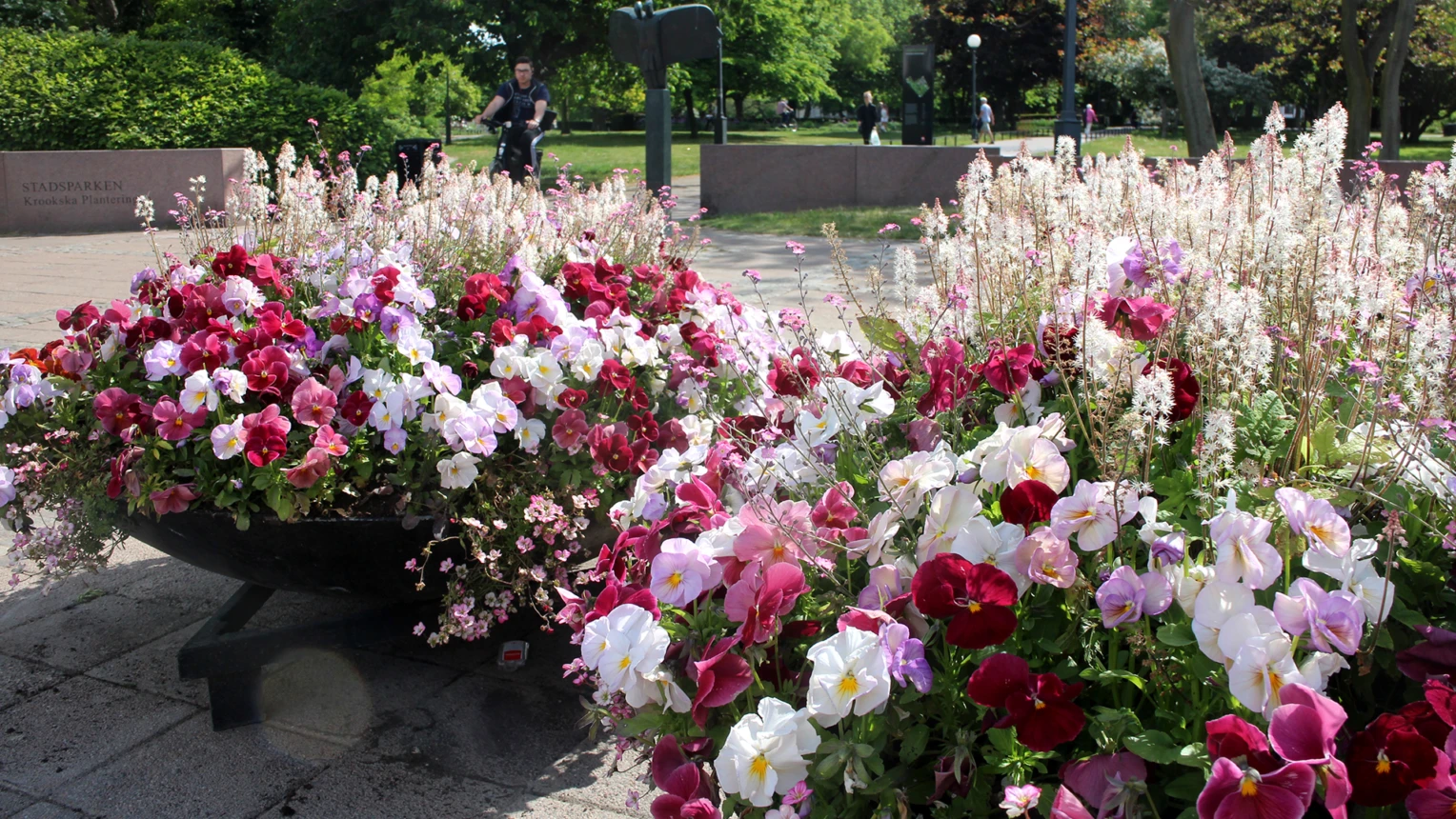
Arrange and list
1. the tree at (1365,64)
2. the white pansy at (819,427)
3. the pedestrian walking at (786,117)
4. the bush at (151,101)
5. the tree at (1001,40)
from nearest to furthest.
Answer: the white pansy at (819,427)
the bush at (151,101)
the tree at (1365,64)
the tree at (1001,40)
the pedestrian walking at (786,117)

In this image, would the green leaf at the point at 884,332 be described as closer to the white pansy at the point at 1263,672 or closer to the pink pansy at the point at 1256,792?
the white pansy at the point at 1263,672

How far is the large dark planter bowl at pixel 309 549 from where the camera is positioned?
2.73 meters

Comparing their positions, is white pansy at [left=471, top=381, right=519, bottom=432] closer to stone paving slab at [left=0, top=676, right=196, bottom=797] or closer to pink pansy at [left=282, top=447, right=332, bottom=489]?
pink pansy at [left=282, top=447, right=332, bottom=489]

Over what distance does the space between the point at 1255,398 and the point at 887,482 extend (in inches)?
24.0

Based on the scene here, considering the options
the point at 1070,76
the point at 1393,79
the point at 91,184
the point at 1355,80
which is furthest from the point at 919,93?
the point at 91,184

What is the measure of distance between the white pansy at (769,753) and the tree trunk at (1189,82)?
17.1m

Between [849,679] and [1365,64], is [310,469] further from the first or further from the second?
[1365,64]

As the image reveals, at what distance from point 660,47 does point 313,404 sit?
6.49 meters

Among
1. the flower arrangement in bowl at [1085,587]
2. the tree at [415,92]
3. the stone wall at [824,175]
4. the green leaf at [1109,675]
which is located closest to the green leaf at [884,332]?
the flower arrangement in bowl at [1085,587]

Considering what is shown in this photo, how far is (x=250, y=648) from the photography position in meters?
2.93

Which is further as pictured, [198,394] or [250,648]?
[250,648]

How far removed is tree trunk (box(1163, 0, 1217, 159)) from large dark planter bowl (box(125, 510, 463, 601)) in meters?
16.3

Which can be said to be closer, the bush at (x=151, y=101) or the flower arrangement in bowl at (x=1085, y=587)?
the flower arrangement in bowl at (x=1085, y=587)

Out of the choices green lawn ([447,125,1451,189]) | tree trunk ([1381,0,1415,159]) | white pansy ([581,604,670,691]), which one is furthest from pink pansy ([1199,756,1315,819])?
tree trunk ([1381,0,1415,159])
